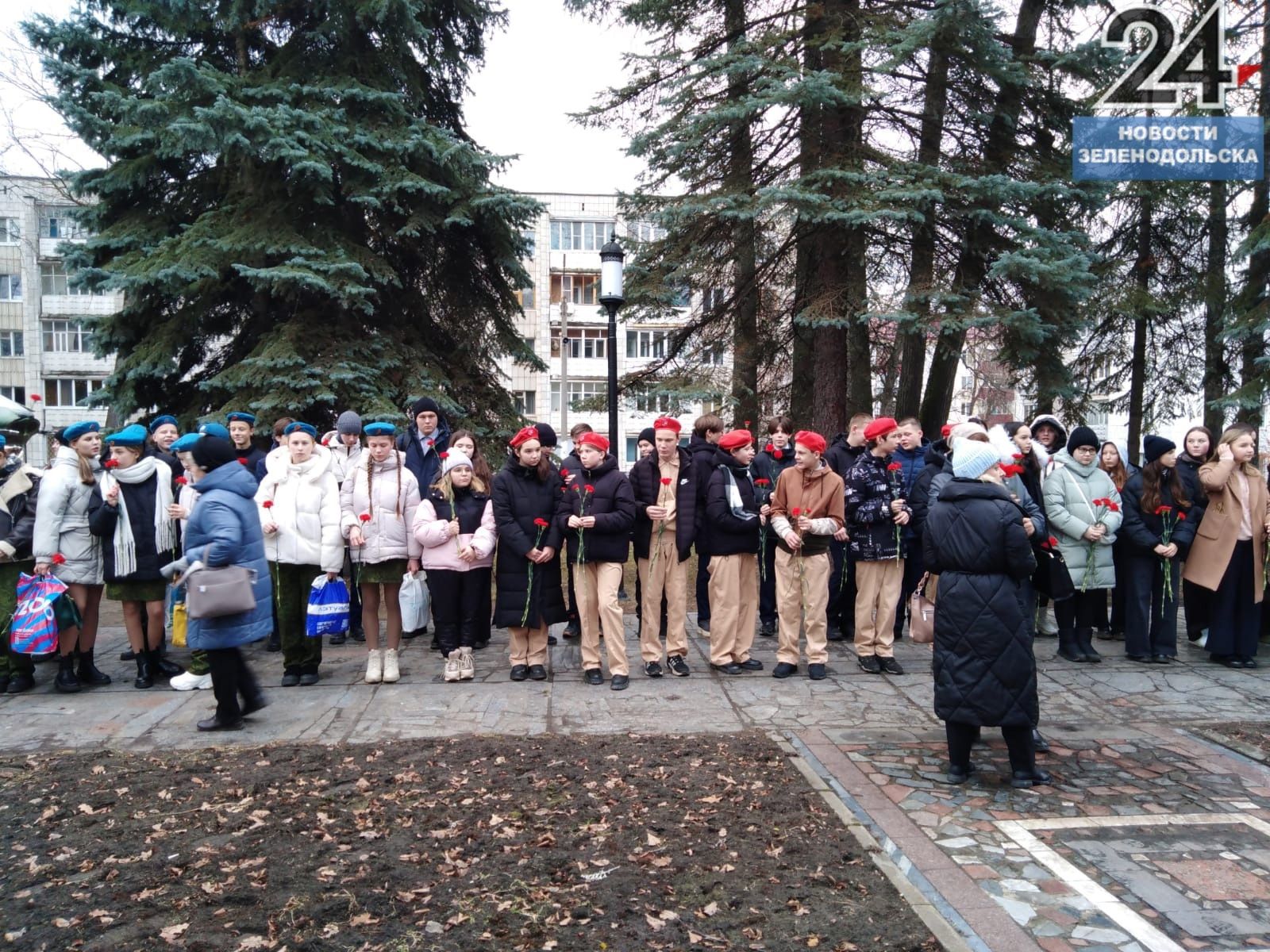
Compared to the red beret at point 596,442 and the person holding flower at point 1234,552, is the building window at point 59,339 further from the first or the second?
the person holding flower at point 1234,552

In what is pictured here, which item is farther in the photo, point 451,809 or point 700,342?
point 700,342

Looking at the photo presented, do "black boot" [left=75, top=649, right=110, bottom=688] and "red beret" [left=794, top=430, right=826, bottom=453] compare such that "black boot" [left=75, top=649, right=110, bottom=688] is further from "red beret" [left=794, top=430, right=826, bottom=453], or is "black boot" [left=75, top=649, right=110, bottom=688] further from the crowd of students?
"red beret" [left=794, top=430, right=826, bottom=453]

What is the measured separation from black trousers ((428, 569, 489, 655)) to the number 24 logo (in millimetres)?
13461

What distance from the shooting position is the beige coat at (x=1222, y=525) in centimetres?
866

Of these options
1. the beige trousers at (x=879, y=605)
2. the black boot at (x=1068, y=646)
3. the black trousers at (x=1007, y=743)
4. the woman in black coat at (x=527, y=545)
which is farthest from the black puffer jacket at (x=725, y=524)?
the black boot at (x=1068, y=646)

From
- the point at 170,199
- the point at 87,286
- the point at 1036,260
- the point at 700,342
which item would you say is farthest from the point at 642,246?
the point at 87,286

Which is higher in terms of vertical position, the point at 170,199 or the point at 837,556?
the point at 170,199

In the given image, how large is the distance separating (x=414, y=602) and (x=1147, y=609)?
24.1ft

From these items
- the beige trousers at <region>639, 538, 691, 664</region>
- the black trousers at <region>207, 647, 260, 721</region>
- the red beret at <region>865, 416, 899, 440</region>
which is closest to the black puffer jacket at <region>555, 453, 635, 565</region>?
the beige trousers at <region>639, 538, 691, 664</region>

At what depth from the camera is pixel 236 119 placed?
12.6 metres

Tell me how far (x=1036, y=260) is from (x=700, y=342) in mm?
5730

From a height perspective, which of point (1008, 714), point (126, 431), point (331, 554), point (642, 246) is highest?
point (642, 246)

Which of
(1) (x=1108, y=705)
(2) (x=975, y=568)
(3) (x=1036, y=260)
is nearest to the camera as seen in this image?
(2) (x=975, y=568)

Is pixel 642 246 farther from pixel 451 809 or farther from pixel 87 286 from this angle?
pixel 451 809
